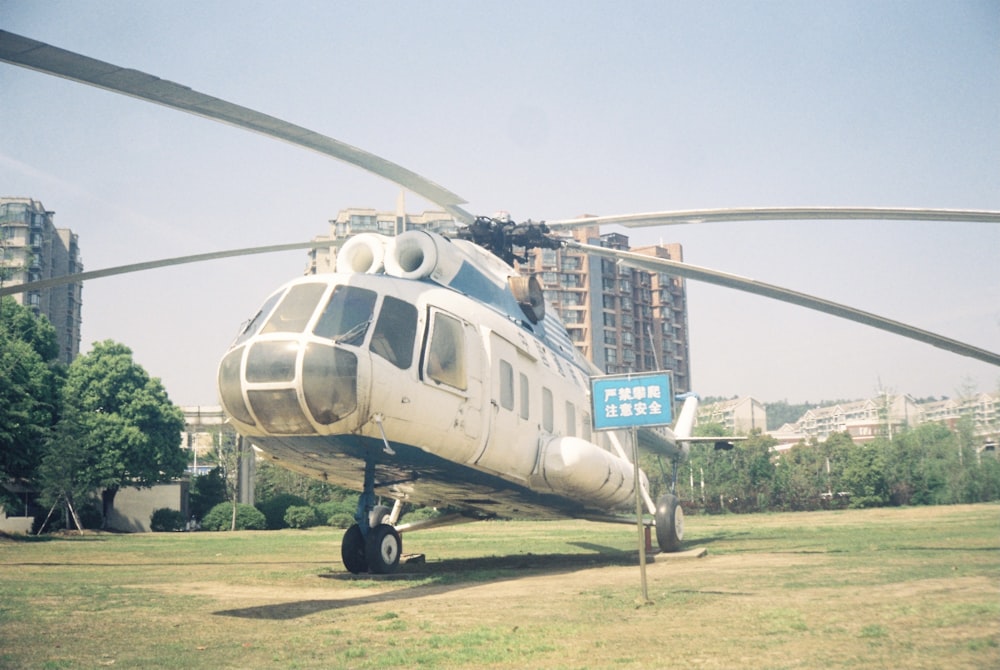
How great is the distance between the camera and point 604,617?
931 centimetres

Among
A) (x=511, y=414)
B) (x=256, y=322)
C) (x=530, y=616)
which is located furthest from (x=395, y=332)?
(x=530, y=616)

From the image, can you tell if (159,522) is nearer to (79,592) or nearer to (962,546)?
(79,592)

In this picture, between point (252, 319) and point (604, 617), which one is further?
point (252, 319)

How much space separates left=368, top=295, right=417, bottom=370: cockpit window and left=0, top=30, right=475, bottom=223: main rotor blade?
1.87 m

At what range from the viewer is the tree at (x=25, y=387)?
3569 cm

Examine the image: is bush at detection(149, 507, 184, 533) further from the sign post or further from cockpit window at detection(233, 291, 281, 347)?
the sign post

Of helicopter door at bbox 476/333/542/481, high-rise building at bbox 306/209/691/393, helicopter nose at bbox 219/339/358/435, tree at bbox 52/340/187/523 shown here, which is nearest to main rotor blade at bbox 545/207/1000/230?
helicopter door at bbox 476/333/542/481

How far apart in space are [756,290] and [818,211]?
1514mm

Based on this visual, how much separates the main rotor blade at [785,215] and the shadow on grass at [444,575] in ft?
20.5

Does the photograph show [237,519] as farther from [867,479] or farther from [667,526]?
[867,479]

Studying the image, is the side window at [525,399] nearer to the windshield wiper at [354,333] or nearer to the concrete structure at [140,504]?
the windshield wiper at [354,333]

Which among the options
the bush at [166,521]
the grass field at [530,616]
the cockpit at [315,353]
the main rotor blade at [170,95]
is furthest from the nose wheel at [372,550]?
the bush at [166,521]

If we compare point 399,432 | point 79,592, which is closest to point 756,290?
point 399,432

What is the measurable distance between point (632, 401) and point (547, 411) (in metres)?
5.97
